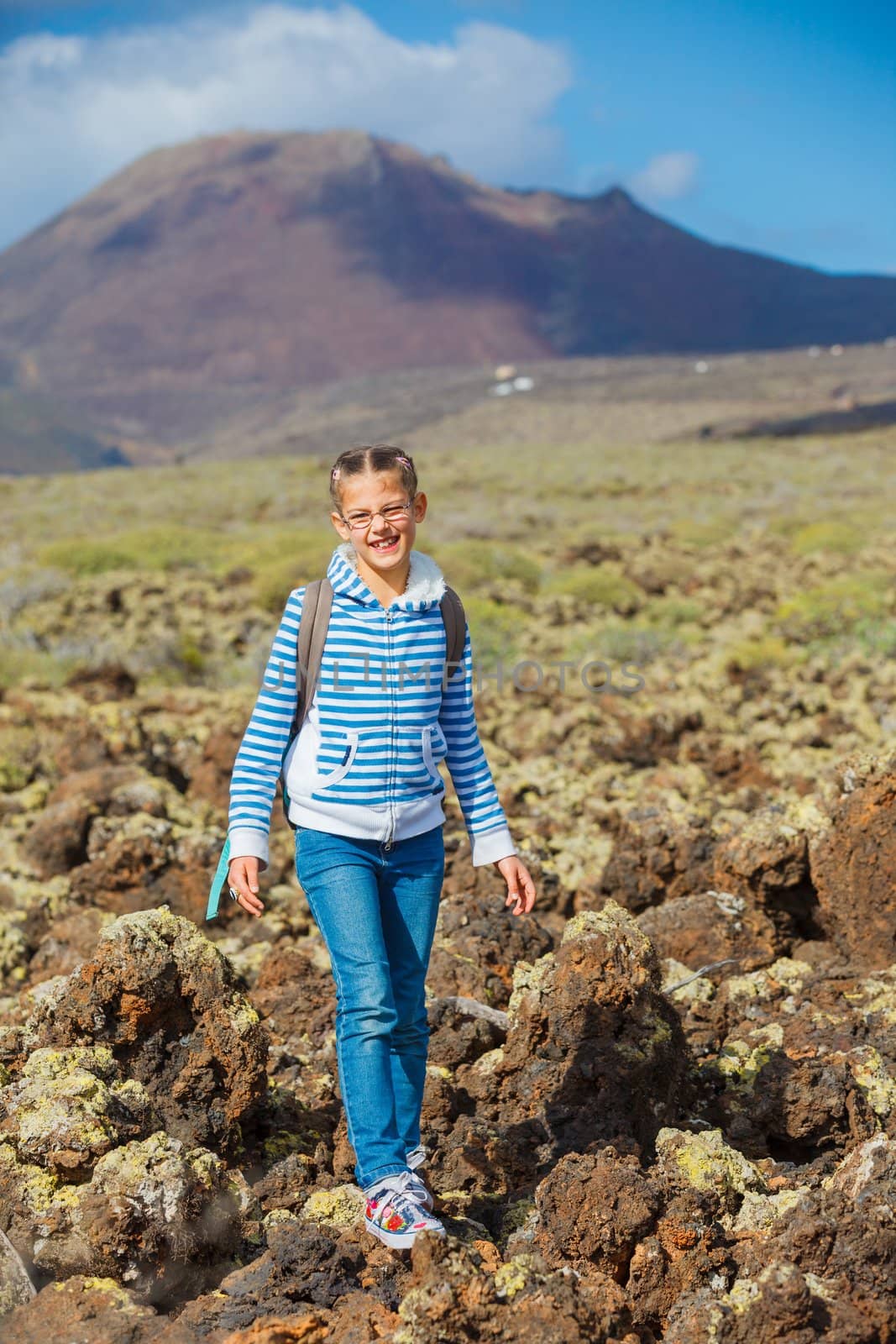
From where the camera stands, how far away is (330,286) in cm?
9494

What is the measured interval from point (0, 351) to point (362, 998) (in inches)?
3653

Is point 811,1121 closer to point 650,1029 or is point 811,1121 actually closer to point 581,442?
point 650,1029

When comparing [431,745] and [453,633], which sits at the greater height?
[453,633]

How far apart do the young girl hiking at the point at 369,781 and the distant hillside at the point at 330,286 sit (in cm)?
7421

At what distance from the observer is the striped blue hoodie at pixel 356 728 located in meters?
2.30

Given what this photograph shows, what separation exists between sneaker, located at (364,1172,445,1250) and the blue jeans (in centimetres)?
3

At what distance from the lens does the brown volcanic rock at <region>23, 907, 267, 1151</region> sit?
2471 millimetres

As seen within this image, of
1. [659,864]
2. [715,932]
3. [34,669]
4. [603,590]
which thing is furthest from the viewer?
[603,590]

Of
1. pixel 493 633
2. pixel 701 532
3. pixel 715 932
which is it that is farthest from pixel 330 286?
pixel 715 932

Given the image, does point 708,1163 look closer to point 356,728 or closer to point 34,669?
point 356,728

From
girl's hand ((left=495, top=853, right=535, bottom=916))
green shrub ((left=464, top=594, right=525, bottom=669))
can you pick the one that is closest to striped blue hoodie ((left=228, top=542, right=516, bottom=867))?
girl's hand ((left=495, top=853, right=535, bottom=916))

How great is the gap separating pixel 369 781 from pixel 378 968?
317mm

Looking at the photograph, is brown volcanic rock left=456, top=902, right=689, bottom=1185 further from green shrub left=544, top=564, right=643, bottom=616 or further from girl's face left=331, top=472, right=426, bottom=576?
green shrub left=544, top=564, right=643, bottom=616

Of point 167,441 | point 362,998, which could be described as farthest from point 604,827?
point 167,441
